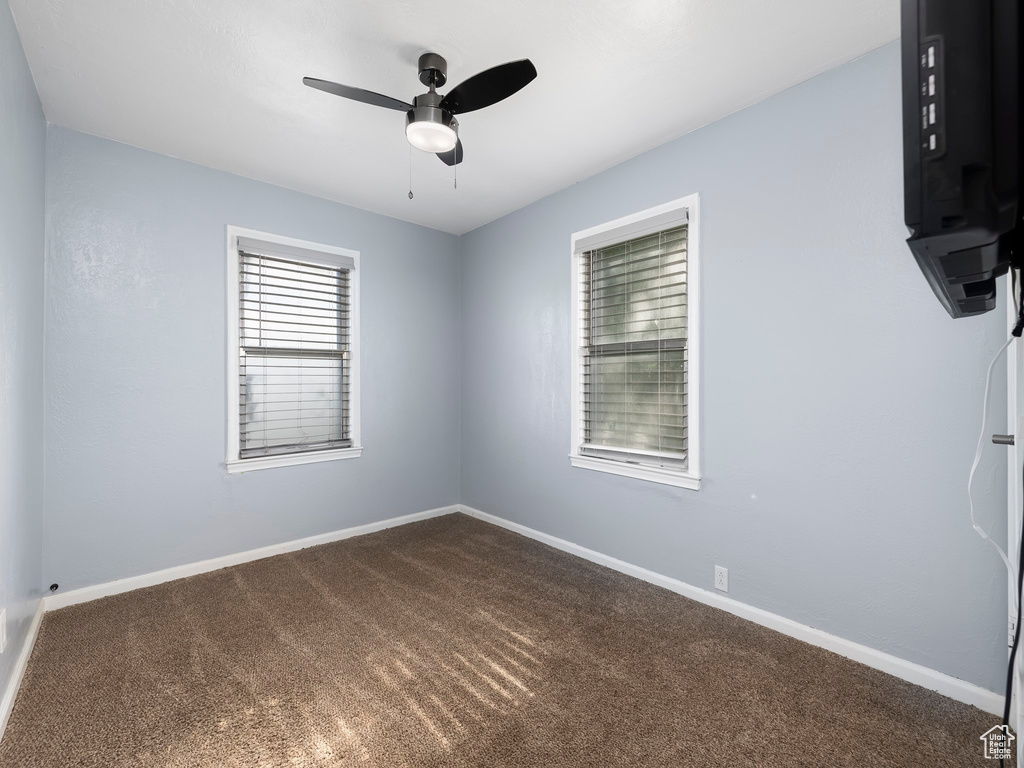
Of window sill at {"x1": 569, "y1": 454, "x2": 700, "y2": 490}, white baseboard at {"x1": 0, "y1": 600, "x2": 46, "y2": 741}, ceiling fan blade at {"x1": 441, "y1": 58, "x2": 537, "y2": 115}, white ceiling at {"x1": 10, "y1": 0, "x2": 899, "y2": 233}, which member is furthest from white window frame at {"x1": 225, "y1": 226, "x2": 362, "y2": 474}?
ceiling fan blade at {"x1": 441, "y1": 58, "x2": 537, "y2": 115}

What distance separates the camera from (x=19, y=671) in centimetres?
201

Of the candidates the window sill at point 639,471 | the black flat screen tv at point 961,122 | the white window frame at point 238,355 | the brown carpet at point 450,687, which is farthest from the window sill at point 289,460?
the black flat screen tv at point 961,122

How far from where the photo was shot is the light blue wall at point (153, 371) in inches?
105

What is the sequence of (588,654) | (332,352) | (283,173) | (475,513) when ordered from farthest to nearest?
1. (475,513)
2. (332,352)
3. (283,173)
4. (588,654)

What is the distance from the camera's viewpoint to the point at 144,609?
263cm

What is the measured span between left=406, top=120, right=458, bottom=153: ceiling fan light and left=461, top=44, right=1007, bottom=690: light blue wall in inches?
54.9

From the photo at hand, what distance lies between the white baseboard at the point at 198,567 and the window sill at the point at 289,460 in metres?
0.56

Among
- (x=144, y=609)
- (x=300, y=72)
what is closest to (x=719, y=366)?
(x=300, y=72)

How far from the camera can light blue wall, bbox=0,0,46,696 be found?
1.80 meters

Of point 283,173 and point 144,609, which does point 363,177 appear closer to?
point 283,173

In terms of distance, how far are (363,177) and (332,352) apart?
4.29 ft

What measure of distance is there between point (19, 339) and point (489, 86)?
7.41 feet

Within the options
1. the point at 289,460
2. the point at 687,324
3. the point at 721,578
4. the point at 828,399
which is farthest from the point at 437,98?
the point at 721,578

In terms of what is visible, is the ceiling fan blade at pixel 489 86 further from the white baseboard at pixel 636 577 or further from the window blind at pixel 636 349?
the white baseboard at pixel 636 577
